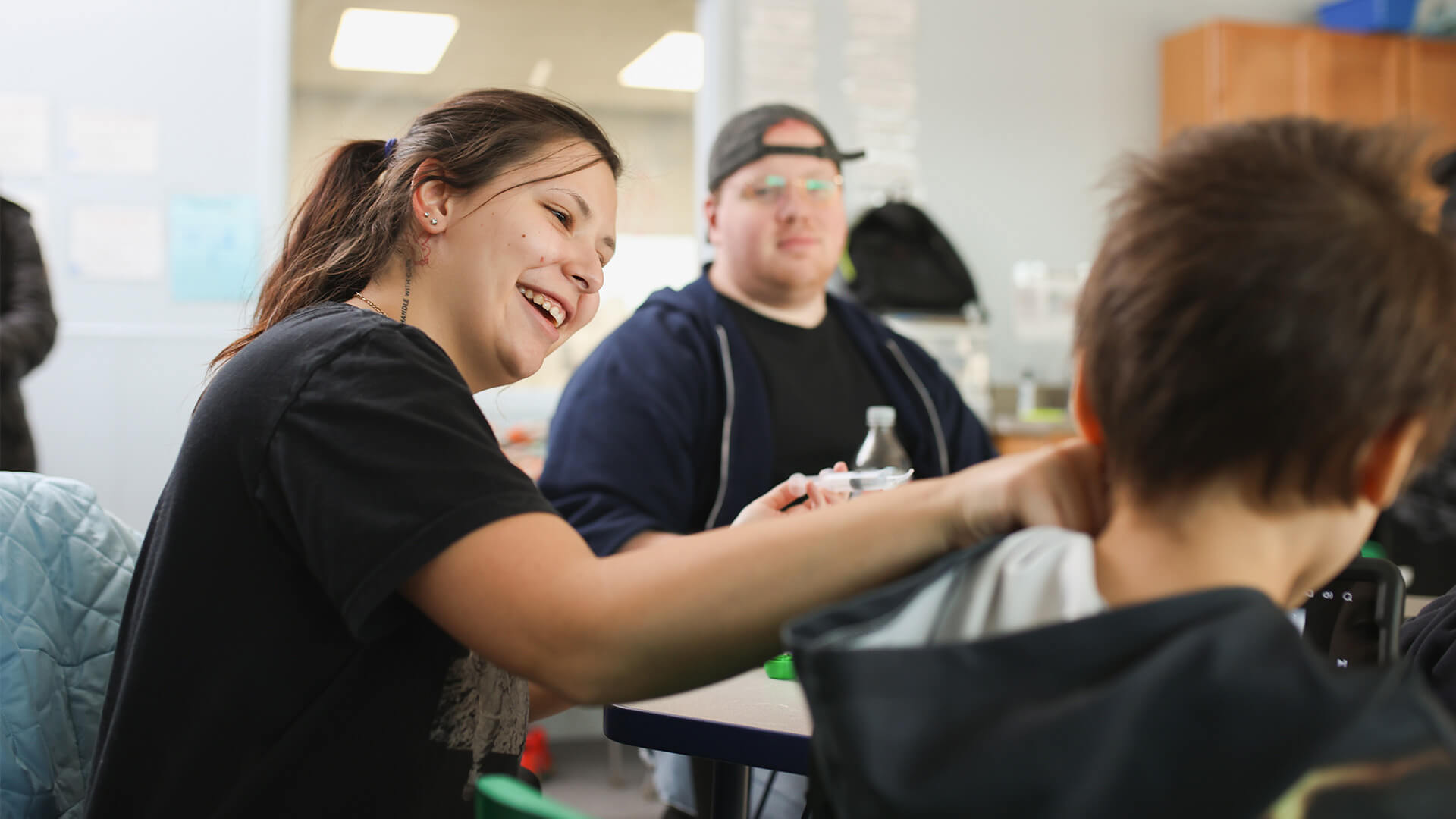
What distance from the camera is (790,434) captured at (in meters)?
2.03

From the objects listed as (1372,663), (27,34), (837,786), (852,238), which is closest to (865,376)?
(1372,663)

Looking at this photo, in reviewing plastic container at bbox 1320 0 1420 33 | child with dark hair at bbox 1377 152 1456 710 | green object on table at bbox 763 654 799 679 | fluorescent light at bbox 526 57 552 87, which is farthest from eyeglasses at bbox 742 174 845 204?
plastic container at bbox 1320 0 1420 33

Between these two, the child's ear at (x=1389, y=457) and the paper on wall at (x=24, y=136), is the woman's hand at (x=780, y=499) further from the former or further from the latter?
the paper on wall at (x=24, y=136)

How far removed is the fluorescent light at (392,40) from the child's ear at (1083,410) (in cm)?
382

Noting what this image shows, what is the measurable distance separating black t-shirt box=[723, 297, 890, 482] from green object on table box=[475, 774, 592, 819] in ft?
4.49

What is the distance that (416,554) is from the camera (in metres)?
0.73

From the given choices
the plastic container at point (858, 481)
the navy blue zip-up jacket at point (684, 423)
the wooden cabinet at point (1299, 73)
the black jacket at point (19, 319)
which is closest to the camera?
the plastic container at point (858, 481)

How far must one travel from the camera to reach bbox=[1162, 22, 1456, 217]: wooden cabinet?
14.9 feet

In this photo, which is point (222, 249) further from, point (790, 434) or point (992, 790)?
point (992, 790)

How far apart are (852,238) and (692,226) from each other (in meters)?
0.58

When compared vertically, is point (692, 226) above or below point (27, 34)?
below

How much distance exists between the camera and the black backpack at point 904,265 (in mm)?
4160

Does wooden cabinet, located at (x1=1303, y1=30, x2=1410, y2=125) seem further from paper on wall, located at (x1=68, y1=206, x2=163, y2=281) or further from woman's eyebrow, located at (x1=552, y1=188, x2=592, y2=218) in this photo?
woman's eyebrow, located at (x1=552, y1=188, x2=592, y2=218)

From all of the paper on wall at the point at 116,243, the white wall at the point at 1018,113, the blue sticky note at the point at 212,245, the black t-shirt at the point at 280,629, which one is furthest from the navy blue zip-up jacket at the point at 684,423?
the white wall at the point at 1018,113
